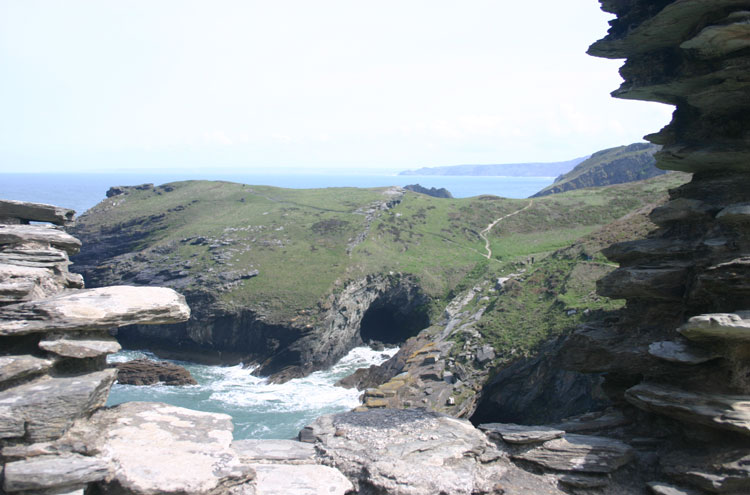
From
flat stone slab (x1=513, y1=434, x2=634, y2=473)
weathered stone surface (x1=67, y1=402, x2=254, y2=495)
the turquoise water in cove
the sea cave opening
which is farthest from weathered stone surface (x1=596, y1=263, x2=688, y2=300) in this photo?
the sea cave opening

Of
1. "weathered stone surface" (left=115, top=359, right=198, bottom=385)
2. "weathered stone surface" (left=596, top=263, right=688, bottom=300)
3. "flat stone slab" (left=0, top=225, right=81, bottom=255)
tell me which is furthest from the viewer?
"weathered stone surface" (left=115, top=359, right=198, bottom=385)

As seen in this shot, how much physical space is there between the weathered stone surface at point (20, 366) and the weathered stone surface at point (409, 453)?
18.2 ft

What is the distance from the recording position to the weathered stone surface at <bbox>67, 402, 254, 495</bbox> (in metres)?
7.81

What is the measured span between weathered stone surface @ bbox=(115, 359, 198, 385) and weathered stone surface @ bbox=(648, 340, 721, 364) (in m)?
44.3

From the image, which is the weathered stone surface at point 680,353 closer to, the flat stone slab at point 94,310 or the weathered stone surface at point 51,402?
the flat stone slab at point 94,310

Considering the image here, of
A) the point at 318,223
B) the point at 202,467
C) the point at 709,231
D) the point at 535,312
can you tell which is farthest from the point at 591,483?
the point at 318,223

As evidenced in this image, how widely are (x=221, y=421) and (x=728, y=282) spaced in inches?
414

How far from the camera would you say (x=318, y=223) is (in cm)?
7581

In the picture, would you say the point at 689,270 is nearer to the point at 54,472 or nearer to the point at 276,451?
the point at 276,451

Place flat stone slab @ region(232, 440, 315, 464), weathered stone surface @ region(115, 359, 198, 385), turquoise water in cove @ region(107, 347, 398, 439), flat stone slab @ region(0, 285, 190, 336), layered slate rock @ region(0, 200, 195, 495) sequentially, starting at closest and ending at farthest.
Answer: layered slate rock @ region(0, 200, 195, 495)
flat stone slab @ region(0, 285, 190, 336)
flat stone slab @ region(232, 440, 315, 464)
turquoise water in cove @ region(107, 347, 398, 439)
weathered stone surface @ region(115, 359, 198, 385)

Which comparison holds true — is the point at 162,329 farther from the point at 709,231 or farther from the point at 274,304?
the point at 709,231

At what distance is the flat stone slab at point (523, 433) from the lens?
35.5ft

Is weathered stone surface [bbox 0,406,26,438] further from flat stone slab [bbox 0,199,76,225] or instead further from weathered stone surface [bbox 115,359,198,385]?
weathered stone surface [bbox 115,359,198,385]

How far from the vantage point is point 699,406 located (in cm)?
966
